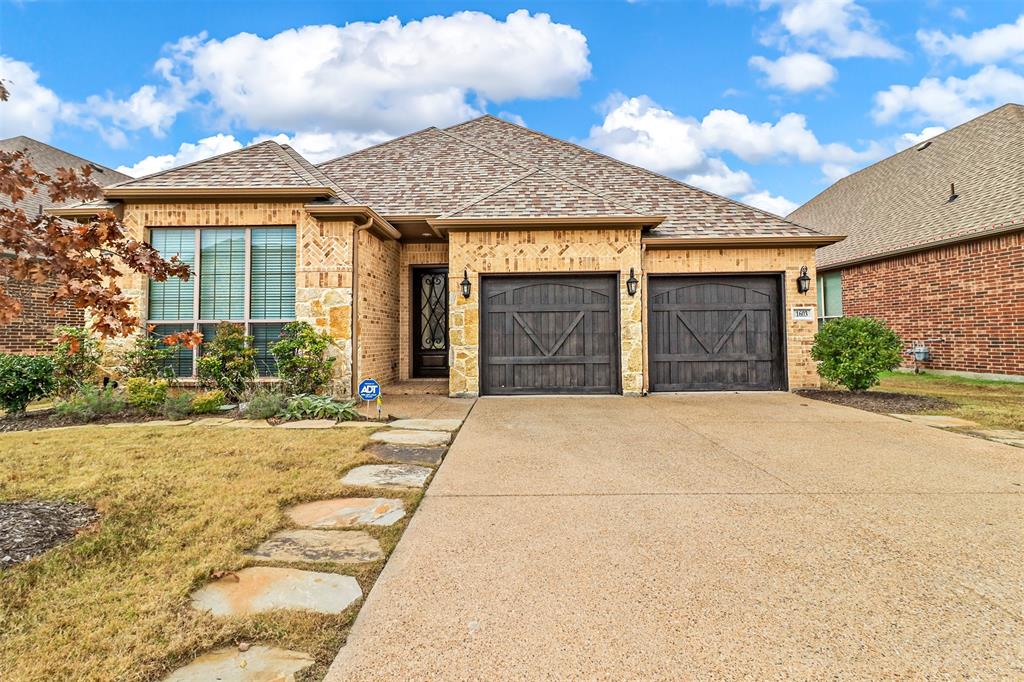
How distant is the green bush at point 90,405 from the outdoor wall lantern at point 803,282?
434 inches

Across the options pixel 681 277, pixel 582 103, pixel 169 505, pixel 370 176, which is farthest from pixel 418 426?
pixel 582 103

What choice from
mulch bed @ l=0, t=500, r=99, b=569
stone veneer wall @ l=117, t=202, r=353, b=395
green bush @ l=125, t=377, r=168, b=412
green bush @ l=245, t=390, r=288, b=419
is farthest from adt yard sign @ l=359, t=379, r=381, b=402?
mulch bed @ l=0, t=500, r=99, b=569

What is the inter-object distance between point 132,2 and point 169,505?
1073cm

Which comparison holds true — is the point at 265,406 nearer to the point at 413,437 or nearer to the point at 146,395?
the point at 146,395

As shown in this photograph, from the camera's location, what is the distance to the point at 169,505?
303 cm

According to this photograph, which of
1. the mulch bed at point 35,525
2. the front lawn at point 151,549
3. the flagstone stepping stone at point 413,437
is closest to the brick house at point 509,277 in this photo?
the flagstone stepping stone at point 413,437

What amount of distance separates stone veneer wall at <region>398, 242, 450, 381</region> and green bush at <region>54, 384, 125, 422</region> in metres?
4.77

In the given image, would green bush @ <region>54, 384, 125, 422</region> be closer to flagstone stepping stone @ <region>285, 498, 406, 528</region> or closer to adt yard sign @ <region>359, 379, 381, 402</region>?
adt yard sign @ <region>359, 379, 381, 402</region>

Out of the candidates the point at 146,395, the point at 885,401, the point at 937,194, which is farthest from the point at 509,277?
the point at 937,194

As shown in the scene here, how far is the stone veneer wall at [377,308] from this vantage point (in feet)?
25.6

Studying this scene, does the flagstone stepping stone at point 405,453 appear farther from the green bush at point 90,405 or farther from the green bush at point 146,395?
the green bush at point 90,405

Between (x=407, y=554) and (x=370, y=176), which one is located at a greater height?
(x=370, y=176)

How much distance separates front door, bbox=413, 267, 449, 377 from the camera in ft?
33.7

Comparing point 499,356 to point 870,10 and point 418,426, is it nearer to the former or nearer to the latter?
point 418,426
